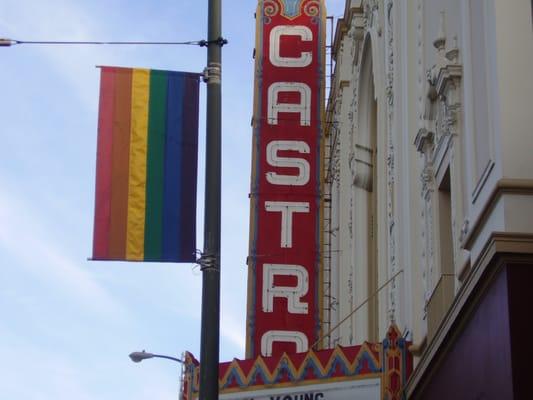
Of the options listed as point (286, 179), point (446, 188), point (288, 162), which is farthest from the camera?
point (288, 162)

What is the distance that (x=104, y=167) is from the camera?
12.1 meters

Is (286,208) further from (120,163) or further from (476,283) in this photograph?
(120,163)

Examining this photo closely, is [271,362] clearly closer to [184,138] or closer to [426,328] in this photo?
[426,328]

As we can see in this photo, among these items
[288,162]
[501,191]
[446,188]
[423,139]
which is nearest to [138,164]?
[501,191]

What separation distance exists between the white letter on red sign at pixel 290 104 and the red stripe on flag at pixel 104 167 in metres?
14.7

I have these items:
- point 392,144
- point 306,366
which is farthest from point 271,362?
point 392,144

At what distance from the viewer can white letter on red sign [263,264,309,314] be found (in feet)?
83.4

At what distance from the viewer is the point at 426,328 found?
17922 millimetres

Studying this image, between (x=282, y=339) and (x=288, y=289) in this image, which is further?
(x=288, y=289)

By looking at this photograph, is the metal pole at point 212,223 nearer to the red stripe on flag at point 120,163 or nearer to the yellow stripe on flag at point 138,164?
the yellow stripe on flag at point 138,164

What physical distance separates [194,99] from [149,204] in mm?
1067

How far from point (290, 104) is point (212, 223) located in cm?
Result: 1705

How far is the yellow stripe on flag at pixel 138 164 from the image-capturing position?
11.8 m

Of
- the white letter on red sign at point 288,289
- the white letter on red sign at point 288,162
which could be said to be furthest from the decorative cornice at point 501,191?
the white letter on red sign at point 288,162
